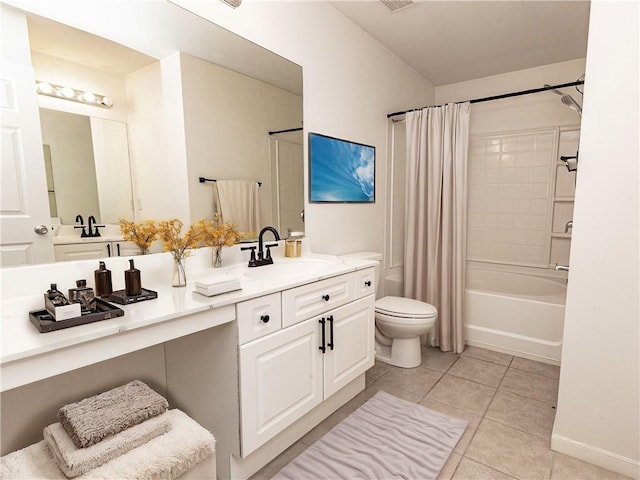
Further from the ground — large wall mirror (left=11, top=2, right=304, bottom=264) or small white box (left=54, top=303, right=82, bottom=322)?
large wall mirror (left=11, top=2, right=304, bottom=264)

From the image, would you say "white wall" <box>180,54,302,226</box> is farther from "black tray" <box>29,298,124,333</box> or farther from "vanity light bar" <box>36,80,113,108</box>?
"black tray" <box>29,298,124,333</box>

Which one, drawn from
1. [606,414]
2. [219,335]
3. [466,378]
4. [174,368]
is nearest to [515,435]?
[606,414]

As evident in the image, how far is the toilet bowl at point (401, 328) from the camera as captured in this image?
244 cm

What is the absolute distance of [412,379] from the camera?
94.7 inches

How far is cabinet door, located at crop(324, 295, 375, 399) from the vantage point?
1815 mm

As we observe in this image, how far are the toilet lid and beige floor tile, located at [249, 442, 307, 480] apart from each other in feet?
3.55

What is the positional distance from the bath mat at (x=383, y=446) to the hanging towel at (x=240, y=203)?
121 cm

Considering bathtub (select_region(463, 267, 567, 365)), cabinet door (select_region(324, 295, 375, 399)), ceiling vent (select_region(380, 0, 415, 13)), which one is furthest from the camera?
bathtub (select_region(463, 267, 567, 365))

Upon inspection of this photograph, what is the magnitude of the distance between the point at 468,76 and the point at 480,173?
0.99 meters

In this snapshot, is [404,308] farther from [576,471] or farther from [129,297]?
[129,297]

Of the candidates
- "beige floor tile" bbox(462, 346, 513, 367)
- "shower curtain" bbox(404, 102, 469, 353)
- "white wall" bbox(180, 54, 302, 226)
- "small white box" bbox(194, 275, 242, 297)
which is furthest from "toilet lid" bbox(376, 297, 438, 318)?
"small white box" bbox(194, 275, 242, 297)

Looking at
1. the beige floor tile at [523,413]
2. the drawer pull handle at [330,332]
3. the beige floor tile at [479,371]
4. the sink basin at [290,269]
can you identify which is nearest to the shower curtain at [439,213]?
the beige floor tile at [479,371]

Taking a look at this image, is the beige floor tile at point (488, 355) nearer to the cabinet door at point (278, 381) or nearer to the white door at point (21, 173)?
the cabinet door at point (278, 381)

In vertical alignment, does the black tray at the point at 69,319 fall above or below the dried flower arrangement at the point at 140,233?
below
